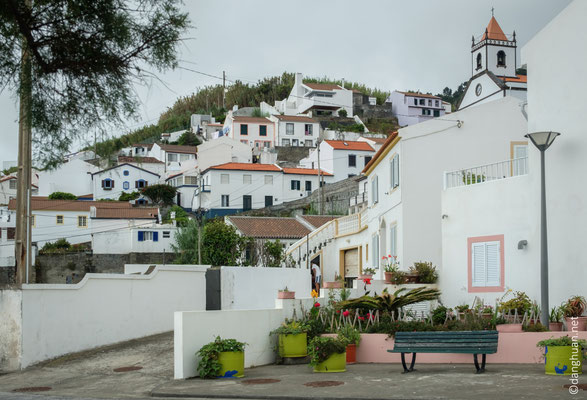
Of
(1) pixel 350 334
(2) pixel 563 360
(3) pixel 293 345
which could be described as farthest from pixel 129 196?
(2) pixel 563 360

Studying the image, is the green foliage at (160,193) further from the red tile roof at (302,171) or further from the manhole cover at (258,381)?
the manhole cover at (258,381)

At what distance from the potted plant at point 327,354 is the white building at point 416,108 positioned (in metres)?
97.9

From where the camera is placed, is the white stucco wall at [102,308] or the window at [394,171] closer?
the white stucco wall at [102,308]

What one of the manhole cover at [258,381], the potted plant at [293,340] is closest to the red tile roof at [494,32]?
the potted plant at [293,340]

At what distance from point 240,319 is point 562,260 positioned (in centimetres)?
751

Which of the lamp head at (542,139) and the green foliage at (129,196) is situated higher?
the green foliage at (129,196)

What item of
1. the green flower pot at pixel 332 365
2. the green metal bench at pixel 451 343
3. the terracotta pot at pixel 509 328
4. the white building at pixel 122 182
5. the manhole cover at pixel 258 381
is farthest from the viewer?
the white building at pixel 122 182

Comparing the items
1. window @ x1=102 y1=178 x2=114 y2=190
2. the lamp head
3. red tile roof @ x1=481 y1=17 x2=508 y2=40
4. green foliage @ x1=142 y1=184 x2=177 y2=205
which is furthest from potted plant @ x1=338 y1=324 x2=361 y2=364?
red tile roof @ x1=481 y1=17 x2=508 y2=40

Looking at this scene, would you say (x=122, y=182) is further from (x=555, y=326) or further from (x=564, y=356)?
(x=564, y=356)

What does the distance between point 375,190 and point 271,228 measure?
59.9 feet

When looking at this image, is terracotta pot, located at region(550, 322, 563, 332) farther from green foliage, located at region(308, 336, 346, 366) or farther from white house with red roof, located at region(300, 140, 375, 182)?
white house with red roof, located at region(300, 140, 375, 182)

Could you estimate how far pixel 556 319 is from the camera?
50.9ft

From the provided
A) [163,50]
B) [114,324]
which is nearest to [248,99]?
[114,324]

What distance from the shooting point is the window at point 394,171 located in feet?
82.0
